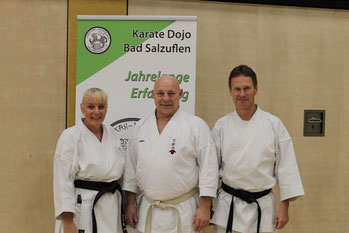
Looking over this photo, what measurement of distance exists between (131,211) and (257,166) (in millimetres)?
898

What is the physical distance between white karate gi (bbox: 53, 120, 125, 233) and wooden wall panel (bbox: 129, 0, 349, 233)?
118 cm

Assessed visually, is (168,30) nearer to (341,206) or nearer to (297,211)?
(297,211)

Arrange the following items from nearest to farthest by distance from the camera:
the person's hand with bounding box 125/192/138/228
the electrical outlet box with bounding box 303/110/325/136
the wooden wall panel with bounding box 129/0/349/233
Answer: the person's hand with bounding box 125/192/138/228, the wooden wall panel with bounding box 129/0/349/233, the electrical outlet box with bounding box 303/110/325/136

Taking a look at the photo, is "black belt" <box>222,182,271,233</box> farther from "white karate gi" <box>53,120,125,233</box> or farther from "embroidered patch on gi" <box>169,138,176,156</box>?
"white karate gi" <box>53,120,125,233</box>

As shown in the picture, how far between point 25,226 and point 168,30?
208cm

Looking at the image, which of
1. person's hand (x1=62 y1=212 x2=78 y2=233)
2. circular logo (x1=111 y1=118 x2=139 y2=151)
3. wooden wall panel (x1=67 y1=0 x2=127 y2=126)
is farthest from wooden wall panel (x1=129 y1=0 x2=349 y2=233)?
person's hand (x1=62 y1=212 x2=78 y2=233)

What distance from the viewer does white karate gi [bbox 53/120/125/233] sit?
6.43ft

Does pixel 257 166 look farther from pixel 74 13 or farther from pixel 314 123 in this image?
pixel 74 13

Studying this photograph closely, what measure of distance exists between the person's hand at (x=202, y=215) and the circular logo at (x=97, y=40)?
1.34 meters

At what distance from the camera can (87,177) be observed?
201 cm

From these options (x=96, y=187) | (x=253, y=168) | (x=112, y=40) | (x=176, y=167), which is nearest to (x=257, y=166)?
(x=253, y=168)

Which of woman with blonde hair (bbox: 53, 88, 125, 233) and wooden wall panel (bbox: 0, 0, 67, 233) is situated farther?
wooden wall panel (bbox: 0, 0, 67, 233)

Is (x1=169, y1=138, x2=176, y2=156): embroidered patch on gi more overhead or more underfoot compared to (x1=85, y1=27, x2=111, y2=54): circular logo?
more underfoot

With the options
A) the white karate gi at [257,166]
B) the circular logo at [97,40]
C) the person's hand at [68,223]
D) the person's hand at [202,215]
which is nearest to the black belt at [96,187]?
the person's hand at [68,223]
